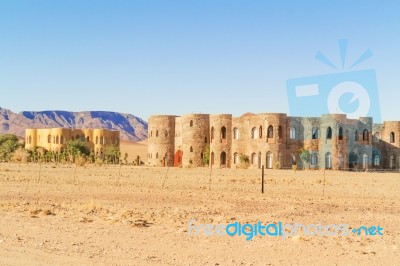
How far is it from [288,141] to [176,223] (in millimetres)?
40522

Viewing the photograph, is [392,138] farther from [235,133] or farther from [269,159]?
[235,133]

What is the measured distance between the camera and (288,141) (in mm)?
55469

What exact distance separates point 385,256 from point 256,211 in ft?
24.5

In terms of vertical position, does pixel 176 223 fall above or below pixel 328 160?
below

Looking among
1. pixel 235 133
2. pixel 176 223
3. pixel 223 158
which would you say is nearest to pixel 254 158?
pixel 235 133

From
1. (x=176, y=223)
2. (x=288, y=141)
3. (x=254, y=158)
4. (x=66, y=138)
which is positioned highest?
(x=66, y=138)

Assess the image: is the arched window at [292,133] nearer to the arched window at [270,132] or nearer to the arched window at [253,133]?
the arched window at [270,132]

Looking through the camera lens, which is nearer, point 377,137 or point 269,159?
point 269,159

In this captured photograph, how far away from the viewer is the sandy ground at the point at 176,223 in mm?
11719

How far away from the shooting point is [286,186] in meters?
31.1

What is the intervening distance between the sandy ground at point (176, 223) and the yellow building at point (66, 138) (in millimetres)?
61006

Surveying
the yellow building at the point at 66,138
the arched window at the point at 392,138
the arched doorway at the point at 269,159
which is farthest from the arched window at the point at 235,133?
the yellow building at the point at 66,138

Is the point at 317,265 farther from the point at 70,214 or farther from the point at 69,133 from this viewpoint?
the point at 69,133

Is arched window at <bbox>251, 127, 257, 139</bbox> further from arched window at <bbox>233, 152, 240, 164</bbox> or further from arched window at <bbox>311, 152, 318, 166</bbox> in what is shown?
arched window at <bbox>311, 152, 318, 166</bbox>
